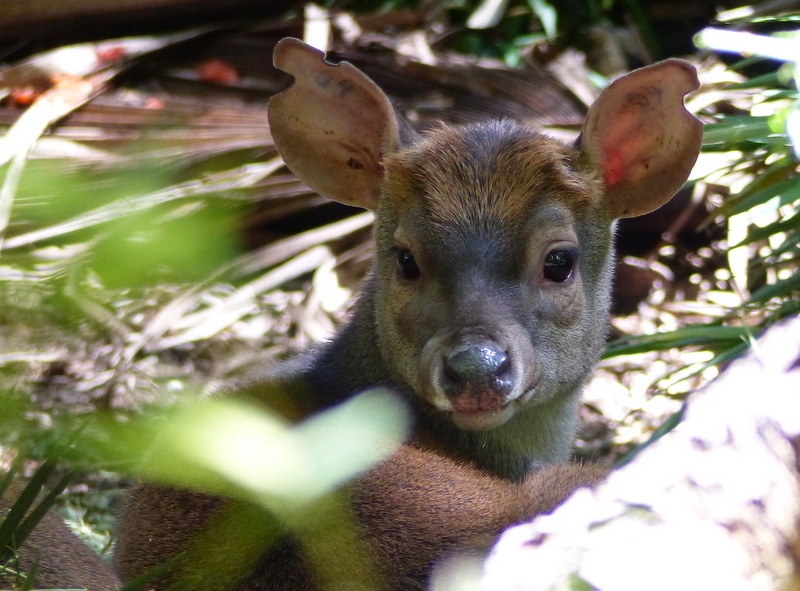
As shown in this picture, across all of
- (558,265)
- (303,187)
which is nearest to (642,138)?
(558,265)

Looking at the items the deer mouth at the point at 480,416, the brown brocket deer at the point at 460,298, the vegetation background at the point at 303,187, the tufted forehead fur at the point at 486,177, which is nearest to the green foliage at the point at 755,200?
the vegetation background at the point at 303,187

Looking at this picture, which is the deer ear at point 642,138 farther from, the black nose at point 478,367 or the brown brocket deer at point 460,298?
the black nose at point 478,367

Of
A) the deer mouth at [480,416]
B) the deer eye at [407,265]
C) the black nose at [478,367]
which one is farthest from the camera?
the deer eye at [407,265]

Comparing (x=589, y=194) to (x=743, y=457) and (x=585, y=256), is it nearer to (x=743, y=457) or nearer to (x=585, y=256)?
(x=585, y=256)

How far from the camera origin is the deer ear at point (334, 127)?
3.78 meters

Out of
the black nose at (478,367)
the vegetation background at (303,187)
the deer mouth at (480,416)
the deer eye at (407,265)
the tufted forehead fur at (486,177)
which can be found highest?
the tufted forehead fur at (486,177)

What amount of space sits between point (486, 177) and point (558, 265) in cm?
42

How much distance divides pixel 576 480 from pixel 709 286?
389cm

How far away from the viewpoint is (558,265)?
354cm

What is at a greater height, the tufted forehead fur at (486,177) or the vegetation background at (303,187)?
the tufted forehead fur at (486,177)

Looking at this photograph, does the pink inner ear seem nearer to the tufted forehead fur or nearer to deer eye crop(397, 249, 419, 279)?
the tufted forehead fur

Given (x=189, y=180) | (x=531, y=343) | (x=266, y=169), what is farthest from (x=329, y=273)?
(x=531, y=343)

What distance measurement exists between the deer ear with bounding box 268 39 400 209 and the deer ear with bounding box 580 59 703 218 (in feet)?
2.80

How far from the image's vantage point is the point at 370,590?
8.57 ft
